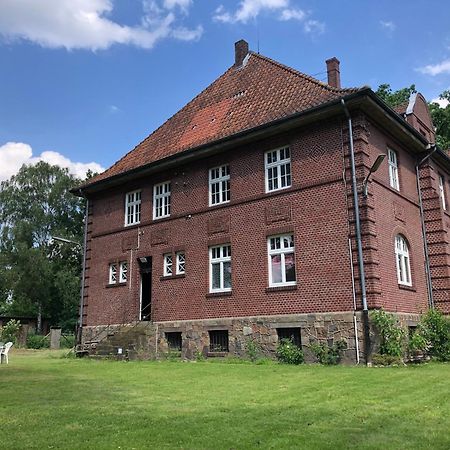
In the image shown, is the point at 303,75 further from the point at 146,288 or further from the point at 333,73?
the point at 146,288

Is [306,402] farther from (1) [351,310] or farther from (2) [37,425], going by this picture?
(1) [351,310]

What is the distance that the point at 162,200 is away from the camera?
22.4m

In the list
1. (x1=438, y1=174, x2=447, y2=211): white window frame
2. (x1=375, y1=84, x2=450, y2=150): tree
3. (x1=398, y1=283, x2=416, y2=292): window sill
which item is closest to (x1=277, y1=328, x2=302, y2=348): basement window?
(x1=398, y1=283, x2=416, y2=292): window sill

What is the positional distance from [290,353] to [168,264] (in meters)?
7.29

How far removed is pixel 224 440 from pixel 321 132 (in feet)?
44.2

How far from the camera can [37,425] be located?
21.5 feet

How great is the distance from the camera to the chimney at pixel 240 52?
24.6 meters

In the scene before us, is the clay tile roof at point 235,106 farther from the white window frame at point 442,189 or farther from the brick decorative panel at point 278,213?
the white window frame at point 442,189

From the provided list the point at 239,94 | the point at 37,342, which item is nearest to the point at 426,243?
the point at 239,94

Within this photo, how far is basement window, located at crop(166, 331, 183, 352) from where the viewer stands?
20234 mm

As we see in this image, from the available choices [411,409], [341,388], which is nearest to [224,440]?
[411,409]

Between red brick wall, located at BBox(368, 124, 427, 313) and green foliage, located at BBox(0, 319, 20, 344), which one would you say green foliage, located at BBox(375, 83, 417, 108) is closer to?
red brick wall, located at BBox(368, 124, 427, 313)

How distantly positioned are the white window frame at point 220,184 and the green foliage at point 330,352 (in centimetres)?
676

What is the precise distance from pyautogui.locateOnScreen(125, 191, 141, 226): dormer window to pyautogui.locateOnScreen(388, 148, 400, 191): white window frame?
10982 mm
